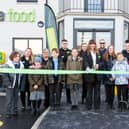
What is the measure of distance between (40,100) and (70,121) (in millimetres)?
1928

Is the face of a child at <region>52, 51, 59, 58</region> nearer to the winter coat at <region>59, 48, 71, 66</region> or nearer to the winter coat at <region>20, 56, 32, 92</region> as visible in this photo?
the winter coat at <region>59, 48, 71, 66</region>

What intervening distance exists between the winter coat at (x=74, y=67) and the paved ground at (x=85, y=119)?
75cm

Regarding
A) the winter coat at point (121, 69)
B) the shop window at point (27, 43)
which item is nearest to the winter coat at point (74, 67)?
the winter coat at point (121, 69)

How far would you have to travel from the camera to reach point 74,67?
13.7 metres

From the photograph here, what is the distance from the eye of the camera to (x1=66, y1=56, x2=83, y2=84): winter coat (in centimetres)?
1360

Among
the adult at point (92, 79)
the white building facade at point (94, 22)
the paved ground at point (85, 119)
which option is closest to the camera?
the paved ground at point (85, 119)

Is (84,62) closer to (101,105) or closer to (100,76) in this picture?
(100,76)

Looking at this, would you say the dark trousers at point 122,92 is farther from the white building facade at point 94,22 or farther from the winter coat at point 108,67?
the white building facade at point 94,22

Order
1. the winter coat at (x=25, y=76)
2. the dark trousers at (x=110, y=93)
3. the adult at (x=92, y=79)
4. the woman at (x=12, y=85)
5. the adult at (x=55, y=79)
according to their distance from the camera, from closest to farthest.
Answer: the woman at (x=12, y=85)
the adult at (x=92, y=79)
the adult at (x=55, y=79)
the winter coat at (x=25, y=76)
the dark trousers at (x=110, y=93)

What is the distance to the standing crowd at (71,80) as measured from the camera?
44.4 ft

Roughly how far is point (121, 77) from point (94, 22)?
9.96 m

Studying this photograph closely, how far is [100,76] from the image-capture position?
1360cm

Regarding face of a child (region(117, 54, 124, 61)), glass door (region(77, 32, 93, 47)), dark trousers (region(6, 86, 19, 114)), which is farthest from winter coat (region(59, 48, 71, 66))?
glass door (region(77, 32, 93, 47))

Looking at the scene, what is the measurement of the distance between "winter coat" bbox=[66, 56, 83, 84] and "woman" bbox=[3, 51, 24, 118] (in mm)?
1260
